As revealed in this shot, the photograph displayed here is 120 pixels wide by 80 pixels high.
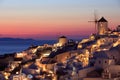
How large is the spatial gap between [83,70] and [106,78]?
1.07 meters

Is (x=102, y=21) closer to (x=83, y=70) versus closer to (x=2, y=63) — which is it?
(x=2, y=63)

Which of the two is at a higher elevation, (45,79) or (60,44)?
(60,44)

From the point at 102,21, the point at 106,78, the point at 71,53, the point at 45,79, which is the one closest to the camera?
the point at 106,78

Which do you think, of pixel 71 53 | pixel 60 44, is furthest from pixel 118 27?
pixel 71 53

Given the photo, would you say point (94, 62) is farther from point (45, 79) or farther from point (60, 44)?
Result: point (60, 44)

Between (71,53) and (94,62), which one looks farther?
(71,53)

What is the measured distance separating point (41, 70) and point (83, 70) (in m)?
2.81

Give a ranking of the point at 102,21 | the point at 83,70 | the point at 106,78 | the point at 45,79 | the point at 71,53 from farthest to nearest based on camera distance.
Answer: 1. the point at 102,21
2. the point at 71,53
3. the point at 45,79
4. the point at 83,70
5. the point at 106,78

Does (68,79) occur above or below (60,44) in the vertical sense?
below

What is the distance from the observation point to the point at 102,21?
20734 mm

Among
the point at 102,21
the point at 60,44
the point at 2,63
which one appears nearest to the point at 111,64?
the point at 102,21

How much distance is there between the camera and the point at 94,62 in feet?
44.5

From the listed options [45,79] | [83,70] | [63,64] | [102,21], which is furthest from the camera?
[102,21]

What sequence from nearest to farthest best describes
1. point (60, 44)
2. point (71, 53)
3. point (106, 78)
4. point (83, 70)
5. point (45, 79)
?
point (106, 78)
point (83, 70)
point (45, 79)
point (71, 53)
point (60, 44)
